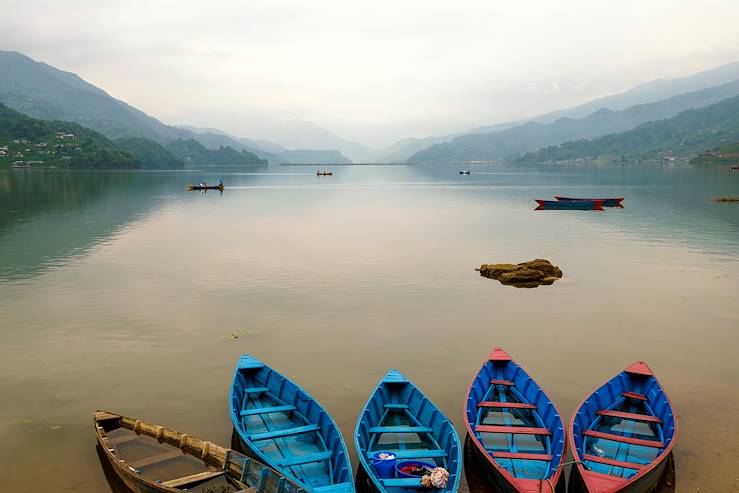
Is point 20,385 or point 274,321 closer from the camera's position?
point 20,385

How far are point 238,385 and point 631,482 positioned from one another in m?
12.4

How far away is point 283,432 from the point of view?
15641 millimetres

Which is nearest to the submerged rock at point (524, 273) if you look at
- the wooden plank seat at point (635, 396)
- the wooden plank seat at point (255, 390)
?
the wooden plank seat at point (635, 396)

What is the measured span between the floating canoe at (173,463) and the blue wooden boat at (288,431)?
798mm

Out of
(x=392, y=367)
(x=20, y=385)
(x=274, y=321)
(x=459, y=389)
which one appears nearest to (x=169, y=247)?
(x=274, y=321)

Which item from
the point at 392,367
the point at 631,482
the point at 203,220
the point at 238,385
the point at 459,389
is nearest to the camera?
the point at 631,482

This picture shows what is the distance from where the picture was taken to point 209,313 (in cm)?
3077

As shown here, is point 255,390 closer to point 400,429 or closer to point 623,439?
point 400,429

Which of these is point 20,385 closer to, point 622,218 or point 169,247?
point 169,247

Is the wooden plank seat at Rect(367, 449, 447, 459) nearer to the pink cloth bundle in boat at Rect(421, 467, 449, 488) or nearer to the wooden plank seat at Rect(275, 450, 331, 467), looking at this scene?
the wooden plank seat at Rect(275, 450, 331, 467)

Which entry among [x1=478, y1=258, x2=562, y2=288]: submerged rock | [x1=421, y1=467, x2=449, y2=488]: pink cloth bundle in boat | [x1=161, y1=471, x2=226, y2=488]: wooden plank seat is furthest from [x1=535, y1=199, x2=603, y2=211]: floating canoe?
[x1=161, y1=471, x2=226, y2=488]: wooden plank seat

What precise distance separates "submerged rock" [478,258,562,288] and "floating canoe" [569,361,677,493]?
19.5 metres

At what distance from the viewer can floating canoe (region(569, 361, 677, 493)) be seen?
13.1 meters

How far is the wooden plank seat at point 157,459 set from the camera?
1489 centimetres
